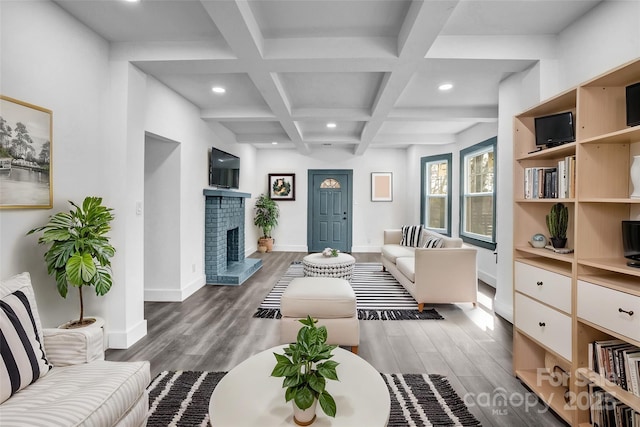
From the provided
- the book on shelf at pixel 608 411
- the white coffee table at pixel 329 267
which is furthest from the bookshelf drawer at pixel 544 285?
the white coffee table at pixel 329 267

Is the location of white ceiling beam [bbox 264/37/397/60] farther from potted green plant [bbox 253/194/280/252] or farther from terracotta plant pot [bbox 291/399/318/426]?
potted green plant [bbox 253/194/280/252]

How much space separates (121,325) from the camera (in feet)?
8.45

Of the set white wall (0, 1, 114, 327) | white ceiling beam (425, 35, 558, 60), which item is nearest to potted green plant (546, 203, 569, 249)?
white ceiling beam (425, 35, 558, 60)

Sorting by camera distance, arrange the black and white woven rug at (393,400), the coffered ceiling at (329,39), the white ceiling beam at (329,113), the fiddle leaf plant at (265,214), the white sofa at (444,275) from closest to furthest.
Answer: the black and white woven rug at (393,400) < the coffered ceiling at (329,39) < the white sofa at (444,275) < the white ceiling beam at (329,113) < the fiddle leaf plant at (265,214)

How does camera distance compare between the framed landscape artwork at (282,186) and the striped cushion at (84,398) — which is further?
the framed landscape artwork at (282,186)

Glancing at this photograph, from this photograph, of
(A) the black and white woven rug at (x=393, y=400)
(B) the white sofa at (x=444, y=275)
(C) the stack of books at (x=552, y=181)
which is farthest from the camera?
(B) the white sofa at (x=444, y=275)

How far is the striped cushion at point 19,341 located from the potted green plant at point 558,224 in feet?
9.94

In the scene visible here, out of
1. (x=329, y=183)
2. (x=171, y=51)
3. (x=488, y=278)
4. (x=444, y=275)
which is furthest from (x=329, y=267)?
(x=329, y=183)

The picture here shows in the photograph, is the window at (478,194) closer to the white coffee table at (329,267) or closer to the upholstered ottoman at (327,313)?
the white coffee table at (329,267)

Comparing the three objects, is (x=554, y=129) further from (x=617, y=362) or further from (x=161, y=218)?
(x=161, y=218)

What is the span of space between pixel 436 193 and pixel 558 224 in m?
4.68

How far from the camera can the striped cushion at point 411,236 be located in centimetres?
511

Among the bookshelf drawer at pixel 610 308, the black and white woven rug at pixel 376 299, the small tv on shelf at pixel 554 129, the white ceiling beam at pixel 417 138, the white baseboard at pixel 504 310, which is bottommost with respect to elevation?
the black and white woven rug at pixel 376 299

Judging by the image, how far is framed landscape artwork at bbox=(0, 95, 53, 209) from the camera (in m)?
1.75
